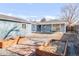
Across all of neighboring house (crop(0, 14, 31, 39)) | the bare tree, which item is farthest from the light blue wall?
the bare tree

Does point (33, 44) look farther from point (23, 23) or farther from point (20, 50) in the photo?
point (23, 23)

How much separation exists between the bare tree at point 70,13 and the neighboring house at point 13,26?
1.40ft

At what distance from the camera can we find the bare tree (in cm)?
155

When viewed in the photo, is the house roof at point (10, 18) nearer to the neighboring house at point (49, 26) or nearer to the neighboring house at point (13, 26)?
the neighboring house at point (13, 26)

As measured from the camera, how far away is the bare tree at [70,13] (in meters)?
1.55

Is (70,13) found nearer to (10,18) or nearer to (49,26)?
(49,26)

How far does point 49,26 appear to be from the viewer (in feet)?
5.14

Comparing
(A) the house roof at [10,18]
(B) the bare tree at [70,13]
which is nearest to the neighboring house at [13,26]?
(A) the house roof at [10,18]

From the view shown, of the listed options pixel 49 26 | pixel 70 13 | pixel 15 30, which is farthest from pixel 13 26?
pixel 70 13

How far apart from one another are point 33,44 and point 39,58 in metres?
0.18

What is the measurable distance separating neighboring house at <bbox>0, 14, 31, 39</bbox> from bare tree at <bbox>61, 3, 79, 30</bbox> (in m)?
0.43

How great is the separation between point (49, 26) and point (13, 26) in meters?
0.41

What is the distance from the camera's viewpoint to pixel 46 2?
1.58 meters

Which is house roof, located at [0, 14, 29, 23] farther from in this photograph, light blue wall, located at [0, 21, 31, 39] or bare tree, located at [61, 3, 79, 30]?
bare tree, located at [61, 3, 79, 30]
